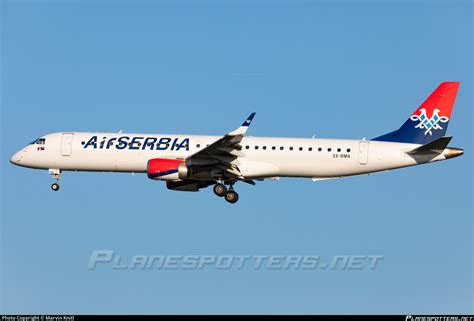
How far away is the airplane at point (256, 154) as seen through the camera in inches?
1972

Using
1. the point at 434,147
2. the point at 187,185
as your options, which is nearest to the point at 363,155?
the point at 434,147

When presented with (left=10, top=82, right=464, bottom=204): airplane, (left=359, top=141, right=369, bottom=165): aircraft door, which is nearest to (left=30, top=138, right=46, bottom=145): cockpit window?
(left=10, top=82, right=464, bottom=204): airplane

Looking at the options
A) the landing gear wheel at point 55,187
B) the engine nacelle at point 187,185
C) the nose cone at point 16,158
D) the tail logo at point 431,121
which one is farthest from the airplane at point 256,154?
the nose cone at point 16,158

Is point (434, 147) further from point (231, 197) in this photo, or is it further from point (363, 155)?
point (231, 197)

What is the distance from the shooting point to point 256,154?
51.1 metres

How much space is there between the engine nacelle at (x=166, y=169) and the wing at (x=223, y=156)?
563 millimetres

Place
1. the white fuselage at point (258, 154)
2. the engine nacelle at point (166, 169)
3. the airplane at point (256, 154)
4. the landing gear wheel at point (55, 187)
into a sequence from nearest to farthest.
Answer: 1. the engine nacelle at point (166, 169)
2. the airplane at point (256, 154)
3. the white fuselage at point (258, 154)
4. the landing gear wheel at point (55, 187)

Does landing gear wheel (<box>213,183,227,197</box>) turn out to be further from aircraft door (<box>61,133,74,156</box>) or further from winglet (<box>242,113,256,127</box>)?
aircraft door (<box>61,133,74,156</box>)

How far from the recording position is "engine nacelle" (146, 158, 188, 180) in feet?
163

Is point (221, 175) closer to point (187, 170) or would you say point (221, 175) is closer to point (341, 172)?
point (187, 170)

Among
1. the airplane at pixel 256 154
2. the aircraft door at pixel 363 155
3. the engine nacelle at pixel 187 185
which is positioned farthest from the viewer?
the engine nacelle at pixel 187 185

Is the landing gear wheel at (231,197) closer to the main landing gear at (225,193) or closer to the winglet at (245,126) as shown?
the main landing gear at (225,193)

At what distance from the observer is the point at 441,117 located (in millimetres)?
52531

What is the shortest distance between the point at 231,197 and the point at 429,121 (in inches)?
560
